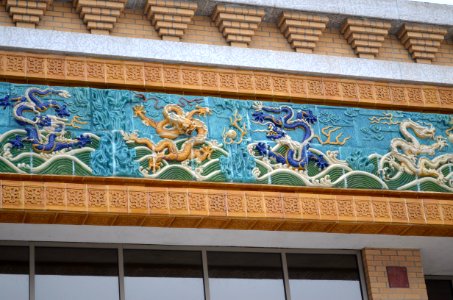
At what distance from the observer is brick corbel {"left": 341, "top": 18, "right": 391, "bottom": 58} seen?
13.7 metres

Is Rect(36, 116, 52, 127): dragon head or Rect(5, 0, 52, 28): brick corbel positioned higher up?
Rect(5, 0, 52, 28): brick corbel

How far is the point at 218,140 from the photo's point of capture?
12.6 m

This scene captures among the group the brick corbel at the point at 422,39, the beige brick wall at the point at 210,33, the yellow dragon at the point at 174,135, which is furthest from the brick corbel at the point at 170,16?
the brick corbel at the point at 422,39

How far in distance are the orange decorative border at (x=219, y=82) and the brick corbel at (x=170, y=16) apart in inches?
16.7

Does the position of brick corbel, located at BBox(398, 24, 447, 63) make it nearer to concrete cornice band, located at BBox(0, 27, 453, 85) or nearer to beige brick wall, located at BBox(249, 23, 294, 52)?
concrete cornice band, located at BBox(0, 27, 453, 85)

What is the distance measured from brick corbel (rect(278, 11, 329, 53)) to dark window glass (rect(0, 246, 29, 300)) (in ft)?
13.0

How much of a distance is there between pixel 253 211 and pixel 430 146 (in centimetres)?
252

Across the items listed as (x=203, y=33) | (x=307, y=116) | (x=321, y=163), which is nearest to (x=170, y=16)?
(x=203, y=33)

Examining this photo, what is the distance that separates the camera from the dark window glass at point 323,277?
13.0 metres

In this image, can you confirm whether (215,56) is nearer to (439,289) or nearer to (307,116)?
(307,116)

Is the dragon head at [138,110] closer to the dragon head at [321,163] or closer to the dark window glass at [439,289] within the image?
the dragon head at [321,163]

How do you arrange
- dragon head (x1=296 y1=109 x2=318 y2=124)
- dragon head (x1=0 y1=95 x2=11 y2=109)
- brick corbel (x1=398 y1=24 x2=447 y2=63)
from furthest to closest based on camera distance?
brick corbel (x1=398 y1=24 x2=447 y2=63), dragon head (x1=296 y1=109 x2=318 y2=124), dragon head (x1=0 y1=95 x2=11 y2=109)

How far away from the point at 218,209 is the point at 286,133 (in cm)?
136

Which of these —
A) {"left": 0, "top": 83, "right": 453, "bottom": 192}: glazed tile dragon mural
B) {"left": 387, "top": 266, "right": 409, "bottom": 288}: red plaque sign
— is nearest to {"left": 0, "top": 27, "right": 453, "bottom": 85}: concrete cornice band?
{"left": 0, "top": 83, "right": 453, "bottom": 192}: glazed tile dragon mural
